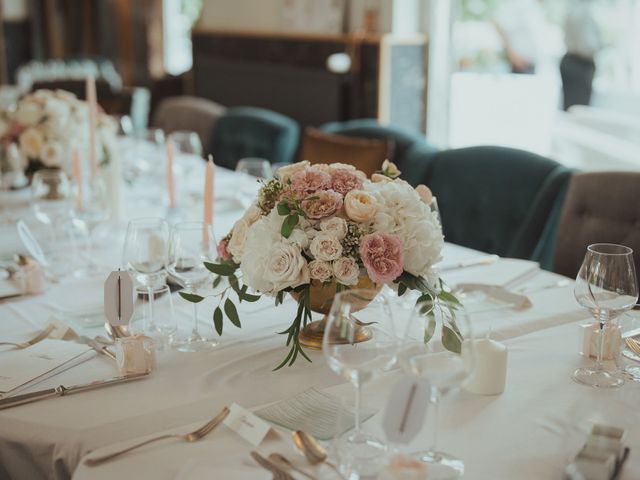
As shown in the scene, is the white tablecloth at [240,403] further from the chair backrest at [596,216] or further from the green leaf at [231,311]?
the chair backrest at [596,216]

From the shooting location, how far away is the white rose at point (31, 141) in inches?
114

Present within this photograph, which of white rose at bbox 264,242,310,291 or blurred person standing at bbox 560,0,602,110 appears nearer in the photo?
white rose at bbox 264,242,310,291

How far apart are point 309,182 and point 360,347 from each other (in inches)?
17.5

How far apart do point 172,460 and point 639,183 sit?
1.64 m

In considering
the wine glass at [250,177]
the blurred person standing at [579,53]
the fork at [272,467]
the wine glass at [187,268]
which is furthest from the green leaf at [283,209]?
the blurred person standing at [579,53]

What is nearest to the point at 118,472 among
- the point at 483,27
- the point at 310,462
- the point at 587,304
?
the point at 310,462

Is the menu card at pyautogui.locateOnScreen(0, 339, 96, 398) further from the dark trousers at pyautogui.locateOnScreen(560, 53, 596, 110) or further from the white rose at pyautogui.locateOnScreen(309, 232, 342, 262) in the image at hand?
the dark trousers at pyautogui.locateOnScreen(560, 53, 596, 110)

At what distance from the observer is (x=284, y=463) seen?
1146 mm

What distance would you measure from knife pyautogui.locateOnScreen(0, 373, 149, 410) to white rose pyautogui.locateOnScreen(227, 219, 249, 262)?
26 cm

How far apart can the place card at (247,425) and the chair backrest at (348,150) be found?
1.96 meters

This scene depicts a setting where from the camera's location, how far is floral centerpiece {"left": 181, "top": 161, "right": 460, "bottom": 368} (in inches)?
56.2

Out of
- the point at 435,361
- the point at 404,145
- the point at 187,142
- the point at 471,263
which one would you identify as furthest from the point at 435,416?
the point at 404,145

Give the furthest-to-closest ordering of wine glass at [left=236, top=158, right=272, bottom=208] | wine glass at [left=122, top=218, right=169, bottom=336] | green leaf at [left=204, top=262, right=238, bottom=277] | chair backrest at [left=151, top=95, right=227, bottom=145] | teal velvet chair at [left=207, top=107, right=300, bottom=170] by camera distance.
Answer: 1. chair backrest at [left=151, top=95, right=227, bottom=145]
2. teal velvet chair at [left=207, top=107, right=300, bottom=170]
3. wine glass at [left=236, top=158, right=272, bottom=208]
4. wine glass at [left=122, top=218, right=169, bottom=336]
5. green leaf at [left=204, top=262, right=238, bottom=277]

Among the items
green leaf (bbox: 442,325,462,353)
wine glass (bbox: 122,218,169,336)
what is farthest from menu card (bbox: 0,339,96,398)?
green leaf (bbox: 442,325,462,353)
